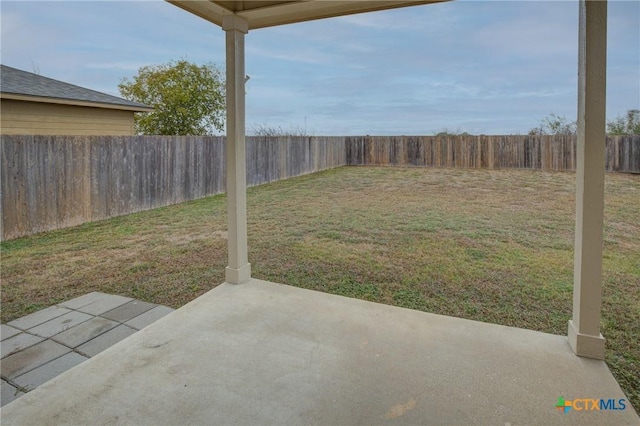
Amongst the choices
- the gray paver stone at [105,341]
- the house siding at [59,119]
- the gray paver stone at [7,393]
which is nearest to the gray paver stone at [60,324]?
the gray paver stone at [105,341]

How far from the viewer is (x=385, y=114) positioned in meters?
11.3

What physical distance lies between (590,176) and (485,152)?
10.3m

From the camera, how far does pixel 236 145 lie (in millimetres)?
2840

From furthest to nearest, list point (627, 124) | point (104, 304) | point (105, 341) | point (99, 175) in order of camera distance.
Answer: point (627, 124)
point (99, 175)
point (104, 304)
point (105, 341)

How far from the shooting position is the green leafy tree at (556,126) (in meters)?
9.82

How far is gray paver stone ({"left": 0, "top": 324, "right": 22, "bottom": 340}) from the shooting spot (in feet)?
7.60

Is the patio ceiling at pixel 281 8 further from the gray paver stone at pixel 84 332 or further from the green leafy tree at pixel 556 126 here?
the green leafy tree at pixel 556 126

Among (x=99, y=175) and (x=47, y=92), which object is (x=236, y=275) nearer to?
(x=99, y=175)

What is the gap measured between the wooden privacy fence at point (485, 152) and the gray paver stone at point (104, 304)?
34.0ft

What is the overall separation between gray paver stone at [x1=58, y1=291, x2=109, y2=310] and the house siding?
16.5 feet


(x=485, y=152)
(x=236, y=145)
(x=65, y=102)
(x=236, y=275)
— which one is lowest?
(x=236, y=275)

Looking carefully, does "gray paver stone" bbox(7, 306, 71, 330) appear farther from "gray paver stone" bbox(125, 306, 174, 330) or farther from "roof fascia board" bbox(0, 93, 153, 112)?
"roof fascia board" bbox(0, 93, 153, 112)

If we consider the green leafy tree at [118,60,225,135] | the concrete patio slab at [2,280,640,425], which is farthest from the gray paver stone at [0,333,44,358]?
the green leafy tree at [118,60,225,135]

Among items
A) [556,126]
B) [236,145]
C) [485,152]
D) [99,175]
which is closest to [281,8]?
[236,145]
